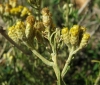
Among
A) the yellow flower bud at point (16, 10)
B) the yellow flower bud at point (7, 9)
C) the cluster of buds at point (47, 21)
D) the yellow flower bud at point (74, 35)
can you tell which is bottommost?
the yellow flower bud at point (74, 35)

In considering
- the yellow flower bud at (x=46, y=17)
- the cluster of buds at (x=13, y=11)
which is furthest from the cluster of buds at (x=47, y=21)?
the cluster of buds at (x=13, y=11)

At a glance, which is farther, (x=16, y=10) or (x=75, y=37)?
(x=16, y=10)

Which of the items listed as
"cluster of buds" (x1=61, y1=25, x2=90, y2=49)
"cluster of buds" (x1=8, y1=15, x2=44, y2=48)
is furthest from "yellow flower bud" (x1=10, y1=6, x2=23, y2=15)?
"cluster of buds" (x1=61, y1=25, x2=90, y2=49)

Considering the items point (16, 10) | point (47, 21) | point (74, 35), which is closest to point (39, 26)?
point (47, 21)

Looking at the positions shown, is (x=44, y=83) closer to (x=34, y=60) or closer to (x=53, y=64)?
(x=34, y=60)

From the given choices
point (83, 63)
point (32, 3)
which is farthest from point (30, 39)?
point (83, 63)

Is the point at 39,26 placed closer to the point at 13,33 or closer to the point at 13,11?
the point at 13,33

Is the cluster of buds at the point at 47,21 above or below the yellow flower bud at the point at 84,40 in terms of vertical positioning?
above

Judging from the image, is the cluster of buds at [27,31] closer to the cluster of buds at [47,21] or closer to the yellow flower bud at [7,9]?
the cluster of buds at [47,21]
